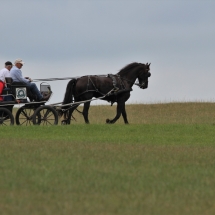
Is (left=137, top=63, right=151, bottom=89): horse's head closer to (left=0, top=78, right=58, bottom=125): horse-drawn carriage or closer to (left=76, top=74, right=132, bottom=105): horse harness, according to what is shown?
(left=76, top=74, right=132, bottom=105): horse harness

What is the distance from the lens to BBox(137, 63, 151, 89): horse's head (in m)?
24.9

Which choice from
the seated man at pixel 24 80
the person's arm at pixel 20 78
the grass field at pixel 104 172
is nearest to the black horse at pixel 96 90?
the seated man at pixel 24 80

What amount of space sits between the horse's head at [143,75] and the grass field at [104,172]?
5.37 metres

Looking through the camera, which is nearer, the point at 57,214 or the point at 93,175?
the point at 57,214

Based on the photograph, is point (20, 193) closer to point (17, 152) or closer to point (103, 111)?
point (17, 152)

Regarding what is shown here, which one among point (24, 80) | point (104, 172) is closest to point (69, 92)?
point (24, 80)

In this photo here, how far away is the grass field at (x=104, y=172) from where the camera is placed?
809cm

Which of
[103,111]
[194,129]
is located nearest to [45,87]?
[194,129]

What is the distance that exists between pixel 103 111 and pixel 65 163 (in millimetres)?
27294

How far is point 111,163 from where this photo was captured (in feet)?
39.2

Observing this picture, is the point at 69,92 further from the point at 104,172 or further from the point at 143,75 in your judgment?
the point at 104,172

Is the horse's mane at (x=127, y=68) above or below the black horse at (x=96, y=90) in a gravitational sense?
above

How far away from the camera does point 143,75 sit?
2494cm

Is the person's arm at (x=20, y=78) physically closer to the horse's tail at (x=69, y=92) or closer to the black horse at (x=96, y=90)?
the black horse at (x=96, y=90)
